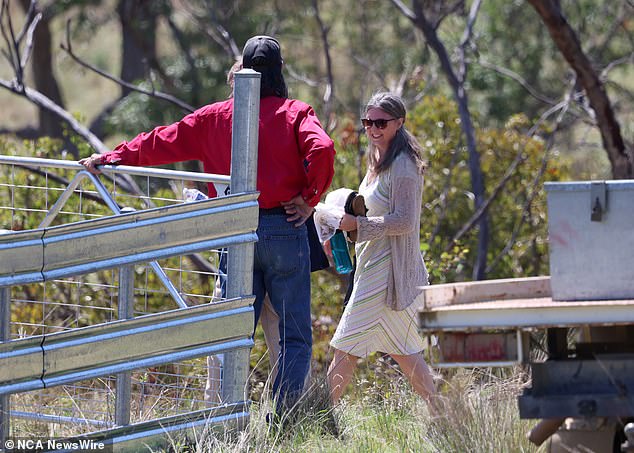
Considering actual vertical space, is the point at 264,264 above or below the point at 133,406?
above

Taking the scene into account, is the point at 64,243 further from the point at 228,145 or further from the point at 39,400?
the point at 39,400

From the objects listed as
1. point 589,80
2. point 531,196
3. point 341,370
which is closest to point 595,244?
point 341,370

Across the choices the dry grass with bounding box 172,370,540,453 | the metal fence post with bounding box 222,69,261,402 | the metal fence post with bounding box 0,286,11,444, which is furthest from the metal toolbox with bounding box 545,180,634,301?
the metal fence post with bounding box 0,286,11,444

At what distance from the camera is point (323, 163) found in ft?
15.1

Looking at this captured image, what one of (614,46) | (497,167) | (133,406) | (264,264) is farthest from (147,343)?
(614,46)

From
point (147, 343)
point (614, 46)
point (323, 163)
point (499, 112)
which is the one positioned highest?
point (614, 46)

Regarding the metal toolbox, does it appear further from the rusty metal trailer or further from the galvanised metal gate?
the galvanised metal gate

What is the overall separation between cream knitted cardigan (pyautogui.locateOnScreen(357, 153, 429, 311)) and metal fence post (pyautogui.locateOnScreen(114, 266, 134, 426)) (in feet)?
3.90

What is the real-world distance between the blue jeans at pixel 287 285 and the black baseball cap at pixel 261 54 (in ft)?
2.12

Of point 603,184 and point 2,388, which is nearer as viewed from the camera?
point 603,184

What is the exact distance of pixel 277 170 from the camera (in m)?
4.71

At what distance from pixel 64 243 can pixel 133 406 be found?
4.57 ft

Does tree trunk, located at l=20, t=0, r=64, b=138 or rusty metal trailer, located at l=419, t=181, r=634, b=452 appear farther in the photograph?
tree trunk, located at l=20, t=0, r=64, b=138

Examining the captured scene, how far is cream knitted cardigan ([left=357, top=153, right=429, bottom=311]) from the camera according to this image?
16.3 ft
